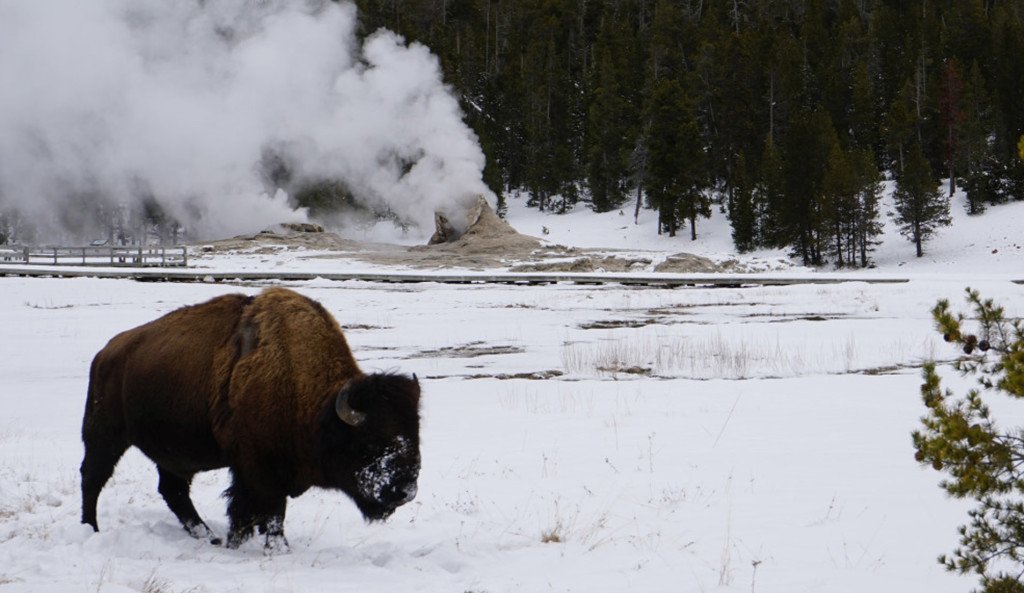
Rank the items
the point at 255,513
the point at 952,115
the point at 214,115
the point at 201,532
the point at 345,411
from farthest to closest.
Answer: the point at 952,115
the point at 214,115
the point at 201,532
the point at 255,513
the point at 345,411

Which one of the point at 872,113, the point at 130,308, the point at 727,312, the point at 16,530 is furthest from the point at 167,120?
the point at 872,113

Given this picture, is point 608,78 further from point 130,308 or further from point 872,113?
point 130,308

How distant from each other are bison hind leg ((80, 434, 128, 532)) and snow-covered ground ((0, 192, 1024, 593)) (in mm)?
189

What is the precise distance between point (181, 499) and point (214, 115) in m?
43.0

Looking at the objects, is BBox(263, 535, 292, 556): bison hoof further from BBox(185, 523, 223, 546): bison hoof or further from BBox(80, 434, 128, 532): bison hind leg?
BBox(80, 434, 128, 532): bison hind leg

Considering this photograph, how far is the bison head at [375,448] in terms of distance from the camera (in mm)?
4352

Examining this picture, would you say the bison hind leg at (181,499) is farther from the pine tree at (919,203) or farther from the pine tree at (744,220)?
the pine tree at (744,220)

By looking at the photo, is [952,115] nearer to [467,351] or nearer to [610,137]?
[610,137]

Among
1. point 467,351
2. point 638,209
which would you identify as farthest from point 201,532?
point 638,209

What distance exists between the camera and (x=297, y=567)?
4.34 m

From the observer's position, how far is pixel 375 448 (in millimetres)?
4383

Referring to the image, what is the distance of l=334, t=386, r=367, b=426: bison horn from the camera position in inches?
166

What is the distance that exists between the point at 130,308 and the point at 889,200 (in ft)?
160

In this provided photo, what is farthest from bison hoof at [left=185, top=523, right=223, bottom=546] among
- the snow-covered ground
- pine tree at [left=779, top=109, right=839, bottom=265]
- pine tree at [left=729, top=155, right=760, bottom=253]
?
pine tree at [left=729, top=155, right=760, bottom=253]
